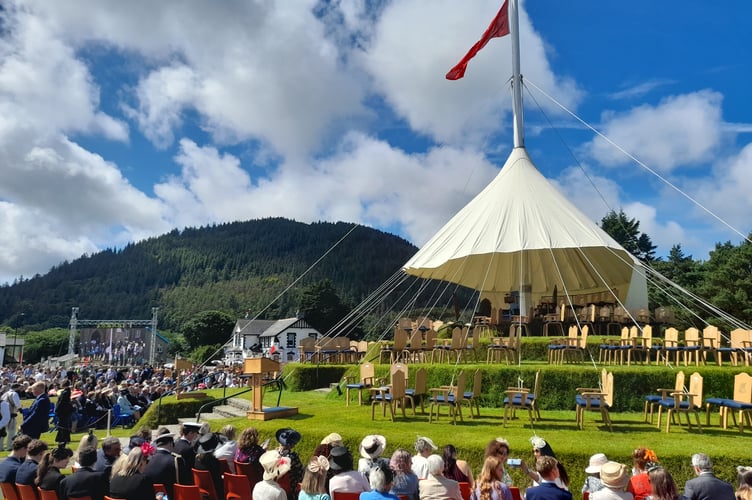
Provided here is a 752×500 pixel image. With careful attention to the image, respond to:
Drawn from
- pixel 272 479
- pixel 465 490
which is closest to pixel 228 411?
pixel 272 479

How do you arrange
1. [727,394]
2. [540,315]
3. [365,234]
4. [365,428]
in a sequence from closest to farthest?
[365,428] < [727,394] < [540,315] < [365,234]

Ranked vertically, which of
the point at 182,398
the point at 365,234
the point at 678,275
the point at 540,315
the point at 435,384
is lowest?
the point at 182,398

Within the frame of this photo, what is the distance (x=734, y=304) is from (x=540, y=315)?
14.6m

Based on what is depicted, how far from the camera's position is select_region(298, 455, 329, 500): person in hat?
3.85 meters

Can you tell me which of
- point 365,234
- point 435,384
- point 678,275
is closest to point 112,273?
point 365,234

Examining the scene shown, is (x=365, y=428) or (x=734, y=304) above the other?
(x=734, y=304)

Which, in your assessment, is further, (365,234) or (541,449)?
(365,234)

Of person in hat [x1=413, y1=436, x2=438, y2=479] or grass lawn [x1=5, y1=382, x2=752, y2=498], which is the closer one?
person in hat [x1=413, y1=436, x2=438, y2=479]

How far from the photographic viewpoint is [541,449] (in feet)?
16.1

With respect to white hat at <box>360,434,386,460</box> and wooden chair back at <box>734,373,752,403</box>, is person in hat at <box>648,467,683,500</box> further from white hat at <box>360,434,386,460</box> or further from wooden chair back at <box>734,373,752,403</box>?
wooden chair back at <box>734,373,752,403</box>

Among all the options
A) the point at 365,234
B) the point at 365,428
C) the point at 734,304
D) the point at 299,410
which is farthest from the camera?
the point at 365,234

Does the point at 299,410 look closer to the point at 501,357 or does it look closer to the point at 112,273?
the point at 501,357

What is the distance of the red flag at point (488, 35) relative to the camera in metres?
17.6


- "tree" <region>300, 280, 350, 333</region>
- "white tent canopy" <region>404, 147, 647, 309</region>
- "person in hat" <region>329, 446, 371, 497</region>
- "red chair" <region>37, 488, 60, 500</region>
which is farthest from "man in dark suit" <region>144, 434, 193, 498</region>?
"tree" <region>300, 280, 350, 333</region>
